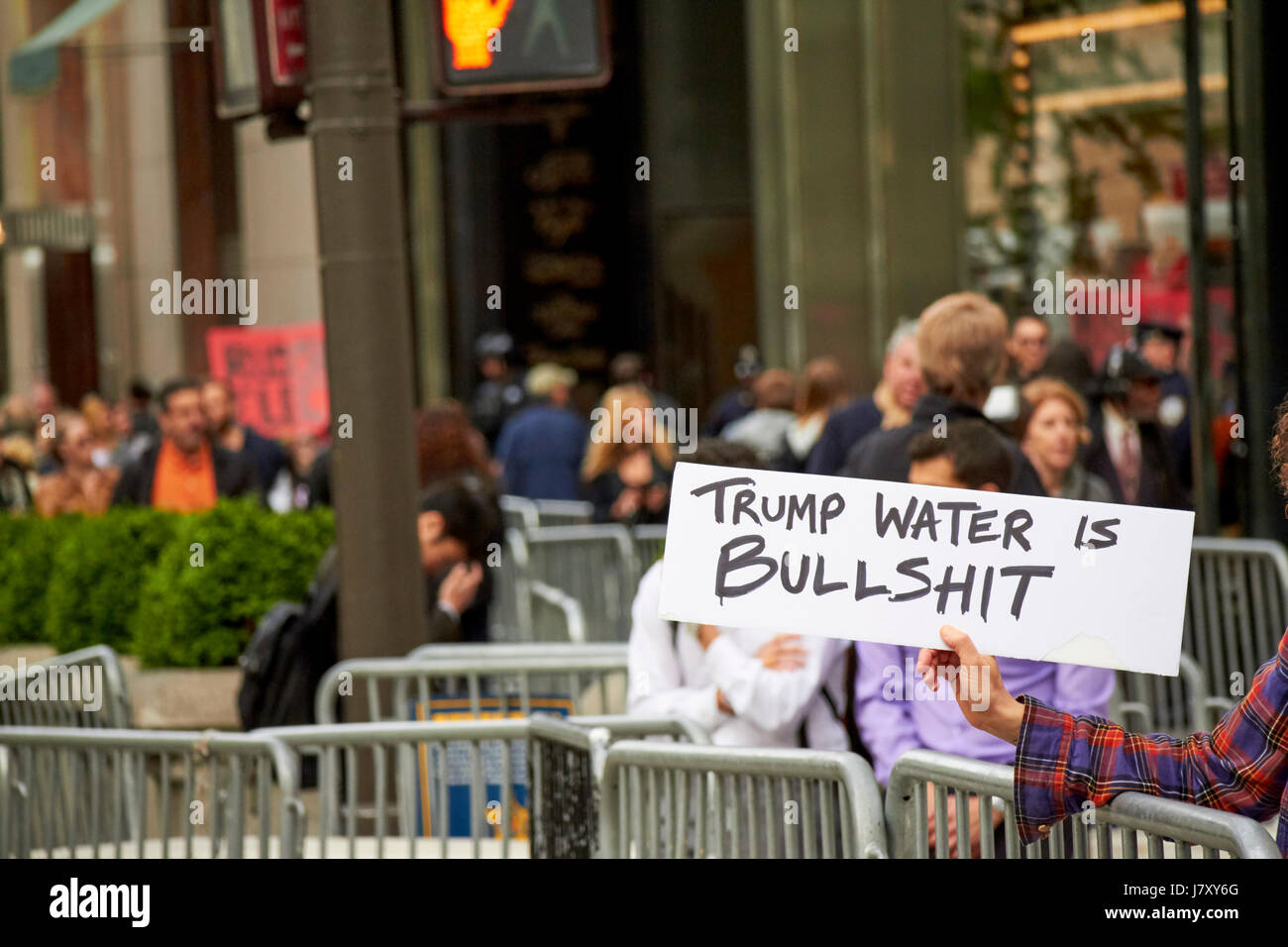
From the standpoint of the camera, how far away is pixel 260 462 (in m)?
13.2

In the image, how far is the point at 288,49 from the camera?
6.75 metres

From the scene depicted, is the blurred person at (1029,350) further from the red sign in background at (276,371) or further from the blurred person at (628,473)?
the red sign in background at (276,371)

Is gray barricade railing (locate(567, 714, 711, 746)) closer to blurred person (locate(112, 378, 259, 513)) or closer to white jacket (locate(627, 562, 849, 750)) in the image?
white jacket (locate(627, 562, 849, 750))

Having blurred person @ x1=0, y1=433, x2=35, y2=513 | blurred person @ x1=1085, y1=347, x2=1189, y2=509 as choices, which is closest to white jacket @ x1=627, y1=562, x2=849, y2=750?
blurred person @ x1=1085, y1=347, x2=1189, y2=509

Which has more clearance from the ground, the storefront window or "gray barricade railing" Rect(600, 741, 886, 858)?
the storefront window

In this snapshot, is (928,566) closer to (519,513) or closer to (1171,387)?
(1171,387)

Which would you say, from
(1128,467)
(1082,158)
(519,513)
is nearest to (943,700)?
(1128,467)

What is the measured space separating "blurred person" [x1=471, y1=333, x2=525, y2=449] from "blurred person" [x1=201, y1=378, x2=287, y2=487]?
6.42m

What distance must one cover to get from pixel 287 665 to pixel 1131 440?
13.6ft

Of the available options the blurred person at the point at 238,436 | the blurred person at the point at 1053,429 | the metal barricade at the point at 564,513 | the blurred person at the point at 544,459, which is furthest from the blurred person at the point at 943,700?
the blurred person at the point at 544,459

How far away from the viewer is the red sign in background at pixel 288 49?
6730 millimetres

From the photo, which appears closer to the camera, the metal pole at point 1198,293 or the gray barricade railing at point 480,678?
the gray barricade railing at point 480,678

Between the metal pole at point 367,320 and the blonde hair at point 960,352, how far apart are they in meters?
1.93

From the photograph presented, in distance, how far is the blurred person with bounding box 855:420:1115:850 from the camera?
175 inches
